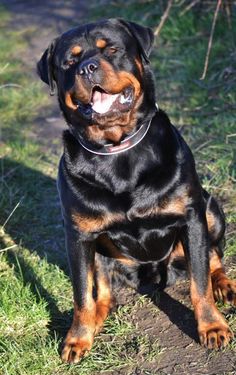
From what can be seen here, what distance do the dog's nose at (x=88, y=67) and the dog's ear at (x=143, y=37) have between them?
0.33m

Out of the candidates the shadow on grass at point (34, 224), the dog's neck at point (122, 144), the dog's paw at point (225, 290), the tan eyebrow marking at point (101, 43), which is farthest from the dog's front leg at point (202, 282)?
the tan eyebrow marking at point (101, 43)

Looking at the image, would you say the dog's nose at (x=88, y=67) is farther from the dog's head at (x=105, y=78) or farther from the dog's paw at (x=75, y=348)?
the dog's paw at (x=75, y=348)

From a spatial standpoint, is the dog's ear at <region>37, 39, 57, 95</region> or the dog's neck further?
the dog's ear at <region>37, 39, 57, 95</region>

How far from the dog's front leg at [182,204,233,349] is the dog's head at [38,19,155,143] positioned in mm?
574

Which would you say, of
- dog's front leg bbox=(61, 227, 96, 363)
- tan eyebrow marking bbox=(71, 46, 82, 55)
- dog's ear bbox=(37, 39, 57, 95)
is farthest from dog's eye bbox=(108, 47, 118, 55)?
dog's front leg bbox=(61, 227, 96, 363)

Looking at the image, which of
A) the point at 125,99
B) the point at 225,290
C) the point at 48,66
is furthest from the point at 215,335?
the point at 48,66

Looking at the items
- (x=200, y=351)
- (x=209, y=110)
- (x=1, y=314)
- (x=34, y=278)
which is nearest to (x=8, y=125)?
(x=209, y=110)

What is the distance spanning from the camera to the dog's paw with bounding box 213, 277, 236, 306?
12.4 ft

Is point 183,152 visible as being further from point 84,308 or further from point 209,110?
point 209,110

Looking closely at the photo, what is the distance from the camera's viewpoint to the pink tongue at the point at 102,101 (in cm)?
343

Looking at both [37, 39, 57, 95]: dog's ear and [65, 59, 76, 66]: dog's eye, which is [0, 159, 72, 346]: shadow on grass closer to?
[37, 39, 57, 95]: dog's ear

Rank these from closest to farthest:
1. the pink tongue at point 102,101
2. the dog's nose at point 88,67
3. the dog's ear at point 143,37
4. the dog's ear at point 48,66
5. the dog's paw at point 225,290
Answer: the dog's nose at point 88,67
the pink tongue at point 102,101
the dog's ear at point 143,37
the dog's ear at point 48,66
the dog's paw at point 225,290

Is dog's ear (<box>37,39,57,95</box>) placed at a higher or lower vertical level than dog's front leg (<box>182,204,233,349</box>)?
higher

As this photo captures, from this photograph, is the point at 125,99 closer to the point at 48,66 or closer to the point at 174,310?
the point at 48,66
